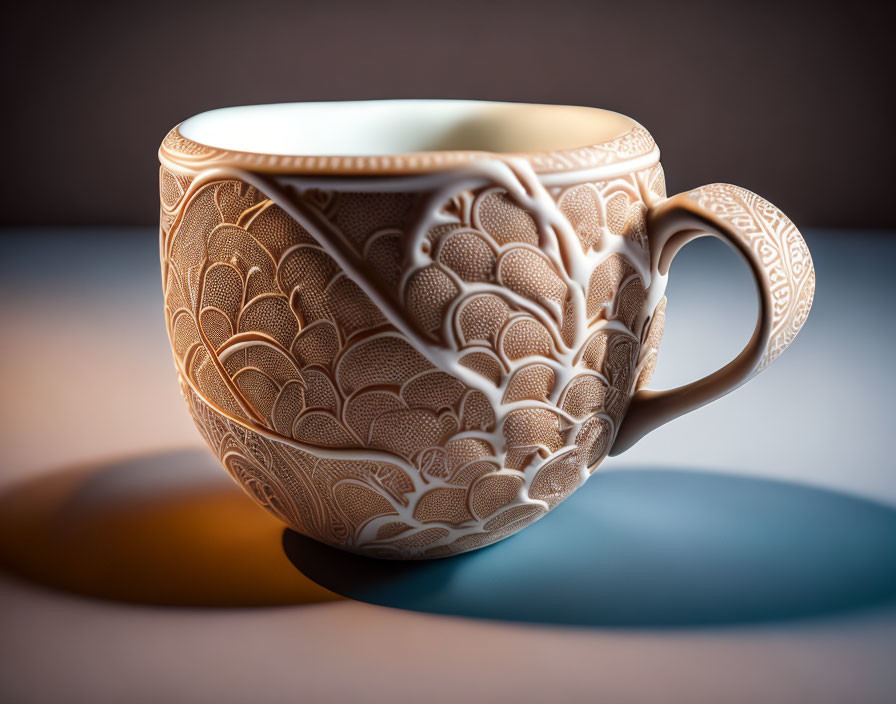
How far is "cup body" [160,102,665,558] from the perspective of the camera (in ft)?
1.96

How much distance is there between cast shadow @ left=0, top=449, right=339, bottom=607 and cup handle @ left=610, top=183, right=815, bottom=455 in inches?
12.6

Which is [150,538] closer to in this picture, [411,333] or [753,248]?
[411,333]

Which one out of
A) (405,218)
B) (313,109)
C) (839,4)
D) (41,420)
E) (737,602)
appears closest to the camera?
(405,218)

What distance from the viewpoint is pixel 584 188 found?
0.62 m

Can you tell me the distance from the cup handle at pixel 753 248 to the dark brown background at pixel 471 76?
1.17 meters

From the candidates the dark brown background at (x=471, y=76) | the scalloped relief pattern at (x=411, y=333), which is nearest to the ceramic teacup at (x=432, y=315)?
the scalloped relief pattern at (x=411, y=333)

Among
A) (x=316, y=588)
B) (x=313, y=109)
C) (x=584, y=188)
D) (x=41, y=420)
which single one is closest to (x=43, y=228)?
(x=41, y=420)

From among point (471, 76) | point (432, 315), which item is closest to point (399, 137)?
point (432, 315)

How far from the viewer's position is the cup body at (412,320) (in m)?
0.60

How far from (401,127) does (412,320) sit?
34 cm

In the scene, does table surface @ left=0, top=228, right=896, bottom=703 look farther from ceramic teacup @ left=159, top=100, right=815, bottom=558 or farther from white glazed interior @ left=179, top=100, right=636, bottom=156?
white glazed interior @ left=179, top=100, right=636, bottom=156

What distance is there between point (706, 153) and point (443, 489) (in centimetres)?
132

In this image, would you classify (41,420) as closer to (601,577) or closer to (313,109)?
(313,109)

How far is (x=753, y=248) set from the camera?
63 cm
